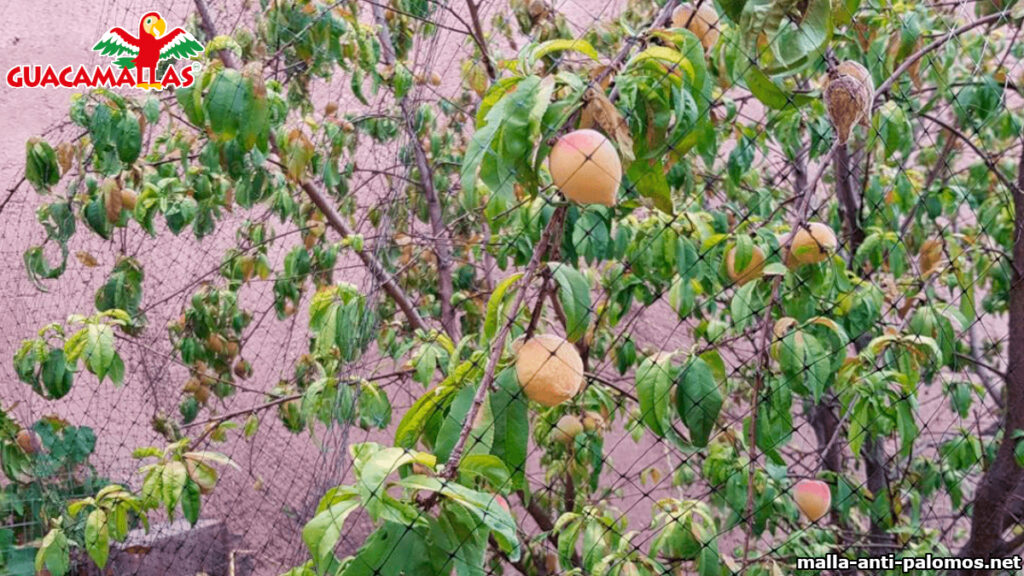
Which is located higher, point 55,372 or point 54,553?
point 55,372

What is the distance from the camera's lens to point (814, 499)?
61.4 inches

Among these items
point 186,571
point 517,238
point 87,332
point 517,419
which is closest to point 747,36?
point 517,419

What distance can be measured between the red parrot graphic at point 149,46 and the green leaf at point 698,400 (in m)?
1.26

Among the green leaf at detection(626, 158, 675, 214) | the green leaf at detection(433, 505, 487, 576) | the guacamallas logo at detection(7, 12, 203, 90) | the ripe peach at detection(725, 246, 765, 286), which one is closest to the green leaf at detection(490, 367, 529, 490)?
the green leaf at detection(433, 505, 487, 576)

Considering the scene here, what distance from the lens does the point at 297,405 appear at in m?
1.97

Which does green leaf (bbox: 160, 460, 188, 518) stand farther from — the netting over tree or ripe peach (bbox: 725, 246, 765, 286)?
ripe peach (bbox: 725, 246, 765, 286)

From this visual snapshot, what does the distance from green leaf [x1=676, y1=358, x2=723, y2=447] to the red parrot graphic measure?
126 centimetres

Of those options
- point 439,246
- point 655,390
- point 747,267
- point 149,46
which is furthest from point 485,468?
point 149,46

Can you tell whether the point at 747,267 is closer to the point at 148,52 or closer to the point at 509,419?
the point at 509,419

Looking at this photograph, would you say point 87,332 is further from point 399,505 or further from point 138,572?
point 399,505

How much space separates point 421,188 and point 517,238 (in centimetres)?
59

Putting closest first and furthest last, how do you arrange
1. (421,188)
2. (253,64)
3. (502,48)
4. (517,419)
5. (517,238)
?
(517,419) → (253,64) → (517,238) → (421,188) → (502,48)

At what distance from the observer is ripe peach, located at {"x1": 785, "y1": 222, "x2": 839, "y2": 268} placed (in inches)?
52.6

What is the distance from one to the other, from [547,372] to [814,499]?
0.86m
